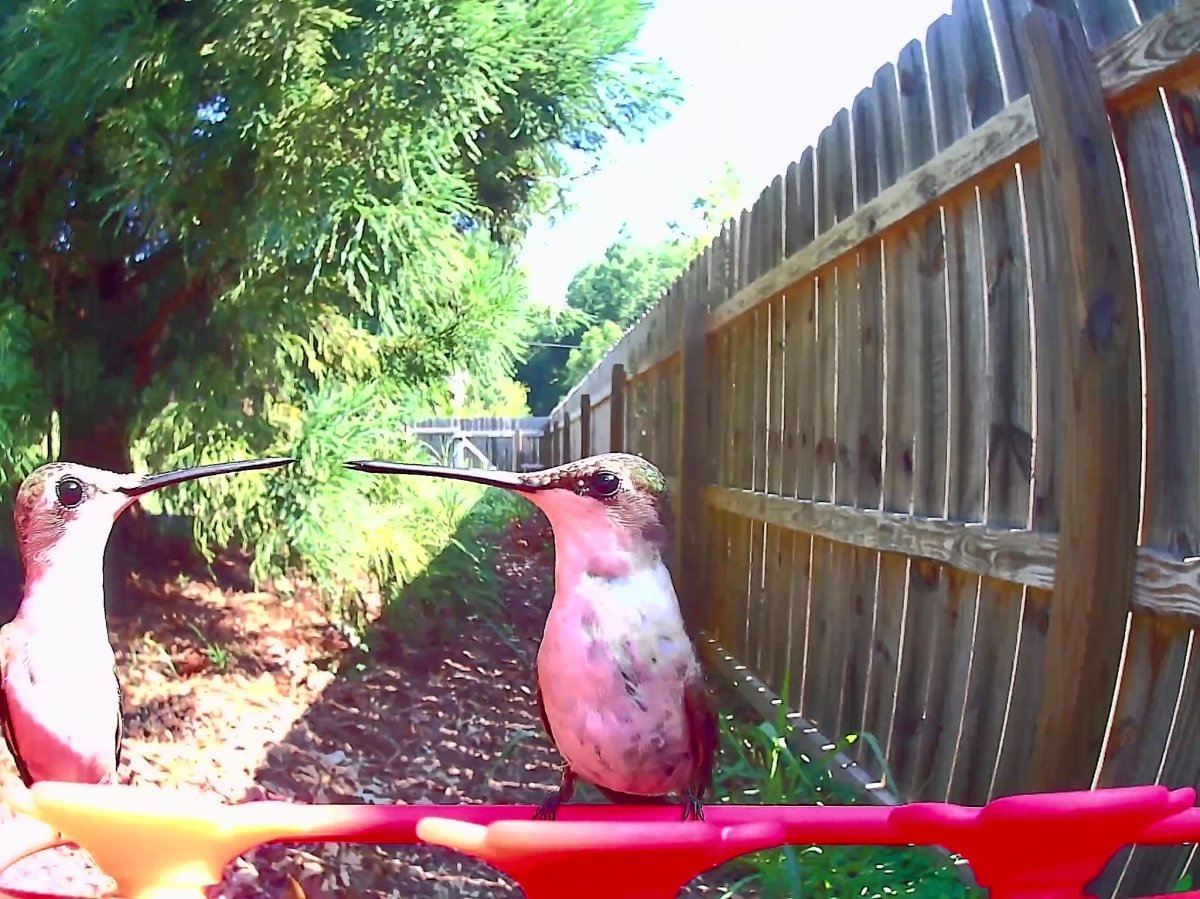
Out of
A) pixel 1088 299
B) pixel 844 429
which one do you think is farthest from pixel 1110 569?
pixel 844 429

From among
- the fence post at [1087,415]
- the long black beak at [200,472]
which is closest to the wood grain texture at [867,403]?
the fence post at [1087,415]

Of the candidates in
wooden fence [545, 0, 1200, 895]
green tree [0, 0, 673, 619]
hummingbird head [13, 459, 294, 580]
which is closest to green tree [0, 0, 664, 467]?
green tree [0, 0, 673, 619]

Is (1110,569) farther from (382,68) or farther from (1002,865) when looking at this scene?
(382,68)

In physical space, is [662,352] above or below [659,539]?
above

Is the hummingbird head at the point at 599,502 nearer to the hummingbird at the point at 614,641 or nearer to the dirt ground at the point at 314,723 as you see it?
the hummingbird at the point at 614,641

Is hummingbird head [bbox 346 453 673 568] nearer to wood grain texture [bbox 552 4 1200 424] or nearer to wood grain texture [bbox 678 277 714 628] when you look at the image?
wood grain texture [bbox 552 4 1200 424]

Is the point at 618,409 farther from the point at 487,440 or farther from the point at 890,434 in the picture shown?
the point at 890,434
